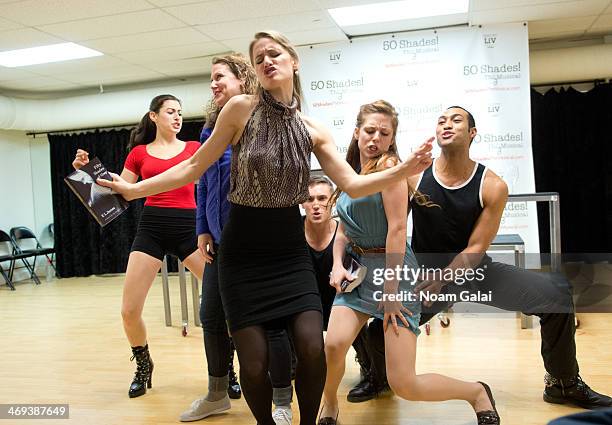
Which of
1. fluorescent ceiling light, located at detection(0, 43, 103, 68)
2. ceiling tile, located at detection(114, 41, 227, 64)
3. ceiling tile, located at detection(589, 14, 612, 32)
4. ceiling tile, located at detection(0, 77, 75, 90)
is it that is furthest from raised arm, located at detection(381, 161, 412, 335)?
ceiling tile, located at detection(0, 77, 75, 90)

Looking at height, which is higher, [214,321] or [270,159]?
[270,159]

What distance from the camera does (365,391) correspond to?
2.82m

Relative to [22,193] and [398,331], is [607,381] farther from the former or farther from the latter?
[22,193]

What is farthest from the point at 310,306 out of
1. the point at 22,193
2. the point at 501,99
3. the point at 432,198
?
the point at 22,193

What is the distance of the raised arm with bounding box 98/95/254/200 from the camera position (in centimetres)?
185

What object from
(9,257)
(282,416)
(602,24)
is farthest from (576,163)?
(9,257)

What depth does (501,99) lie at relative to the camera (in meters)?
5.17

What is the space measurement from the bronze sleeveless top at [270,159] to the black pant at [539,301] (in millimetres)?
989

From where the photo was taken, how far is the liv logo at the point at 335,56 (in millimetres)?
5521

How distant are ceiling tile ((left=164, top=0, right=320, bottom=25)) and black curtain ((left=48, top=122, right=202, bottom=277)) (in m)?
3.63

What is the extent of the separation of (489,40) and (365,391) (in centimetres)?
362

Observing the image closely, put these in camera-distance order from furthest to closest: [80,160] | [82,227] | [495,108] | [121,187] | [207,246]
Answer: [82,227], [495,108], [207,246], [80,160], [121,187]

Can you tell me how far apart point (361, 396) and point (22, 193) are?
274 inches

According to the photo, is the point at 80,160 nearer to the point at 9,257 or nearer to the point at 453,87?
the point at 453,87
